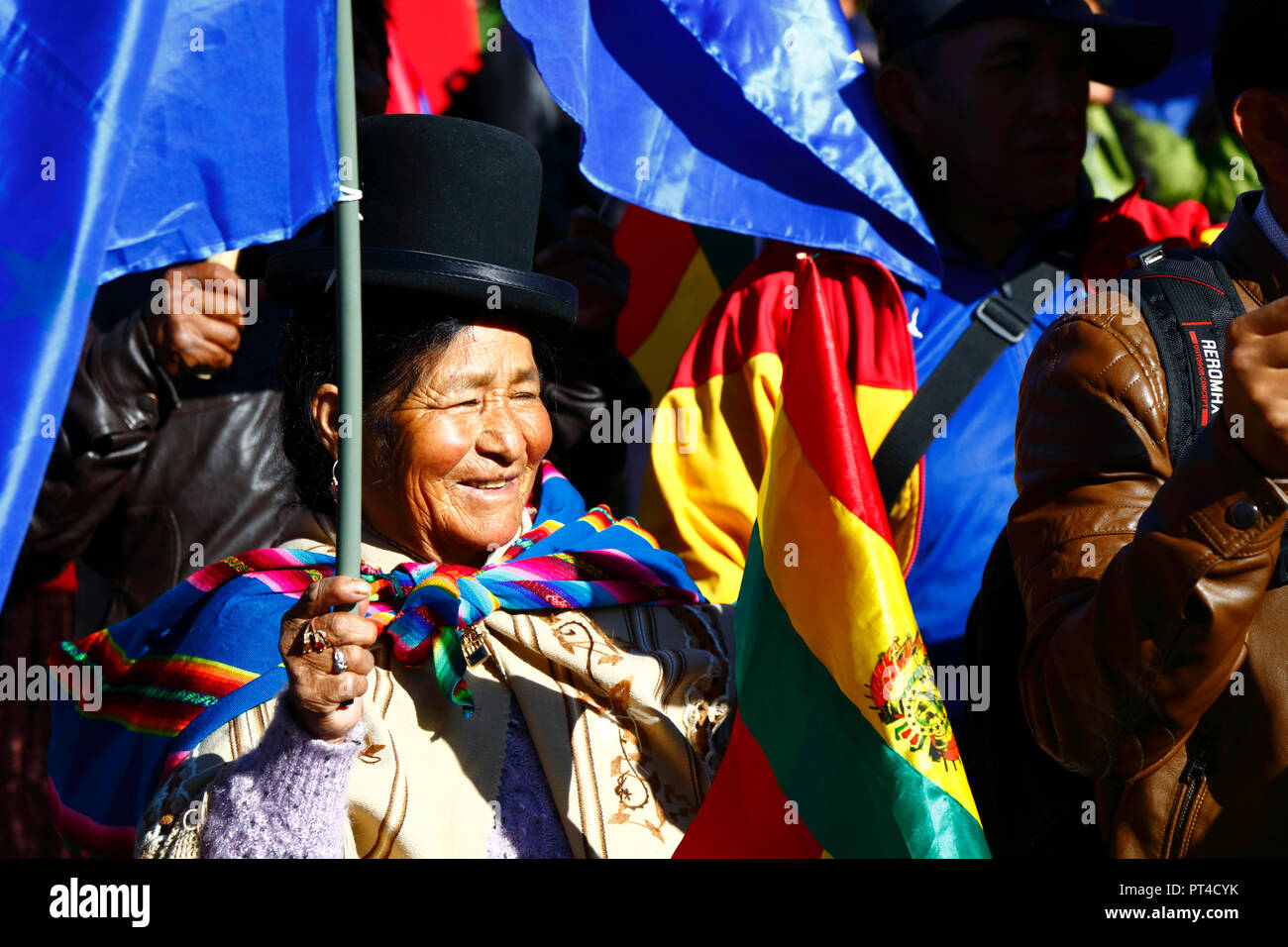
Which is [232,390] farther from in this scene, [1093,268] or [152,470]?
[1093,268]

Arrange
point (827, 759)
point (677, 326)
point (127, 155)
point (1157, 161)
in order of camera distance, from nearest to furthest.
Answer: point (127, 155) < point (827, 759) < point (677, 326) < point (1157, 161)

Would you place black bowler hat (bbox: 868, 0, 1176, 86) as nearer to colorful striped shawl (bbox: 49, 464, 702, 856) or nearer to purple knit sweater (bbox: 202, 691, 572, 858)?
colorful striped shawl (bbox: 49, 464, 702, 856)

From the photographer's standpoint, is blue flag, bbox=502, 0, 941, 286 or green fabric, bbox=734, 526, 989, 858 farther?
blue flag, bbox=502, 0, 941, 286

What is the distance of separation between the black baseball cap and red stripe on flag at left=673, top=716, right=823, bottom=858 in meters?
1.24

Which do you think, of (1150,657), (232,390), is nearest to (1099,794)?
(1150,657)

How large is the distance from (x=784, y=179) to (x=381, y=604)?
1.38 meters

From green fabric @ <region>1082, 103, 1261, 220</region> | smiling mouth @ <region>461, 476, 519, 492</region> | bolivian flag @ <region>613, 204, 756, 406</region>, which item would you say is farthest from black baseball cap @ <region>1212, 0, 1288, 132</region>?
green fabric @ <region>1082, 103, 1261, 220</region>

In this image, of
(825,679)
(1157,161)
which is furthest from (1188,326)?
(1157,161)

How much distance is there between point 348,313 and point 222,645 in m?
0.78

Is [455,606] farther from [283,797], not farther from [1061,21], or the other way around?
[1061,21]

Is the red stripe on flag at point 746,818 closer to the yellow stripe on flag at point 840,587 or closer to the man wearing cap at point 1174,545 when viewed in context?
the yellow stripe on flag at point 840,587

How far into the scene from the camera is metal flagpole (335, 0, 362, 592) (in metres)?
2.01

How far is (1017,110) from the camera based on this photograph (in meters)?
3.44

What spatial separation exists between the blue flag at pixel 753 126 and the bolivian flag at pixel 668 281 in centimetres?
78
